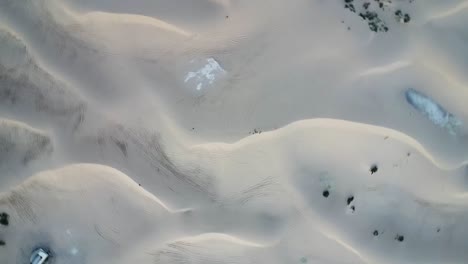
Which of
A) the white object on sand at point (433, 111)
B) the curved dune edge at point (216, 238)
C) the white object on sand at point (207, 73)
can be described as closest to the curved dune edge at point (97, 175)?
the curved dune edge at point (216, 238)

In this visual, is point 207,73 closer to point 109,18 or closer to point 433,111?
point 109,18

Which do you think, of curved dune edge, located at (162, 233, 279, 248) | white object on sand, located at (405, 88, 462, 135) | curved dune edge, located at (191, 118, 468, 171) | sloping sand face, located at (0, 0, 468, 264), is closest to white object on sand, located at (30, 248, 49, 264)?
sloping sand face, located at (0, 0, 468, 264)

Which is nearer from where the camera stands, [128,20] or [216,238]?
[216,238]


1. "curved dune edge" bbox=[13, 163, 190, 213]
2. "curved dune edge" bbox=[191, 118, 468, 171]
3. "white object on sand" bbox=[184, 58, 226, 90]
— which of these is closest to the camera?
"curved dune edge" bbox=[13, 163, 190, 213]

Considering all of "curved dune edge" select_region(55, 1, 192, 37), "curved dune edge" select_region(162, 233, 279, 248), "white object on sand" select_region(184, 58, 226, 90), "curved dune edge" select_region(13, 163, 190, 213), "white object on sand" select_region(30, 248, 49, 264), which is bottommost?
"white object on sand" select_region(30, 248, 49, 264)

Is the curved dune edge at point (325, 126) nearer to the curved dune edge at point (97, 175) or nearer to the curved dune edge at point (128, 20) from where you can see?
the curved dune edge at point (97, 175)

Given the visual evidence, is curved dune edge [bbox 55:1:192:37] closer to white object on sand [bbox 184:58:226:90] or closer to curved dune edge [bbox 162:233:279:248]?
white object on sand [bbox 184:58:226:90]

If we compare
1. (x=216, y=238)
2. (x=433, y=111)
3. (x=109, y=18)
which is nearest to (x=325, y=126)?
(x=433, y=111)

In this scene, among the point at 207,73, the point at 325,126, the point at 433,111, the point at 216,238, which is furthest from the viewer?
the point at 433,111
